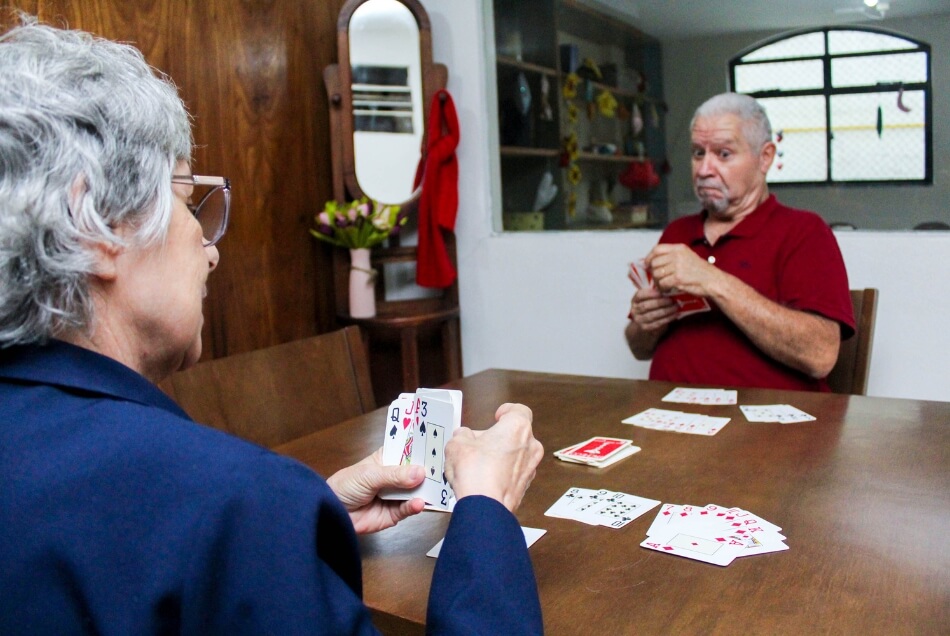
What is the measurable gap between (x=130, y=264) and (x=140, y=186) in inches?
3.1

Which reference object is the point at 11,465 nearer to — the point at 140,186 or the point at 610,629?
the point at 140,186

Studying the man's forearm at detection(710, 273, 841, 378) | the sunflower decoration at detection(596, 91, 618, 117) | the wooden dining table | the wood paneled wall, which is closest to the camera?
the wooden dining table

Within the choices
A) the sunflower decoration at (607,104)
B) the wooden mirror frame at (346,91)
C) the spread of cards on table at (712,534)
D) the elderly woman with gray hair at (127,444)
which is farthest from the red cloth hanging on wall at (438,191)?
the elderly woman with gray hair at (127,444)

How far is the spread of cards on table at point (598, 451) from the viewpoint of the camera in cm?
156

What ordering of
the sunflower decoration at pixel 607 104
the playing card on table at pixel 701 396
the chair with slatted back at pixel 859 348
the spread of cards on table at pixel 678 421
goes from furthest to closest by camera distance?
the sunflower decoration at pixel 607 104, the chair with slatted back at pixel 859 348, the playing card on table at pixel 701 396, the spread of cards on table at pixel 678 421

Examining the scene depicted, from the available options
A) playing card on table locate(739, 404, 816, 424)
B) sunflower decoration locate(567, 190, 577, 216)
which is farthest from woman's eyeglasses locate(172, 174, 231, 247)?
sunflower decoration locate(567, 190, 577, 216)

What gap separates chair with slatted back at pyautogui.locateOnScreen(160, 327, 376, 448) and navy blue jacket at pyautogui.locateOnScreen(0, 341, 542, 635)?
1027 mm

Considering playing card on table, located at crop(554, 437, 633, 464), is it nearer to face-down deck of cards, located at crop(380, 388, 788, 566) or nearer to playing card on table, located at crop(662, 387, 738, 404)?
face-down deck of cards, located at crop(380, 388, 788, 566)

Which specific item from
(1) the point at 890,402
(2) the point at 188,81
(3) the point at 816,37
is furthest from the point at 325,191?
(1) the point at 890,402

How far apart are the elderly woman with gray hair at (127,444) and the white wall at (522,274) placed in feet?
8.48

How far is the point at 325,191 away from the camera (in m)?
3.78

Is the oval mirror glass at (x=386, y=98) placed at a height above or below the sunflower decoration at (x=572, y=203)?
above

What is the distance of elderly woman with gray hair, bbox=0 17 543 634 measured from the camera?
2.35ft

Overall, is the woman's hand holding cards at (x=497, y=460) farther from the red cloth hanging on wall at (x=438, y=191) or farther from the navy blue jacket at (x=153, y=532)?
the red cloth hanging on wall at (x=438, y=191)
